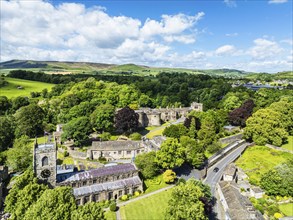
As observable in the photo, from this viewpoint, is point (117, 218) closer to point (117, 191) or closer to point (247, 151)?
point (117, 191)

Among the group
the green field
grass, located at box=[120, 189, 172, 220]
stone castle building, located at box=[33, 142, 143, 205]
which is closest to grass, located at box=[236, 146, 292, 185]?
grass, located at box=[120, 189, 172, 220]

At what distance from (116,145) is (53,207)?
3248 centimetres

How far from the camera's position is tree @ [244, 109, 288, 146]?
65.2 m

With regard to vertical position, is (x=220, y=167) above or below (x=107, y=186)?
below

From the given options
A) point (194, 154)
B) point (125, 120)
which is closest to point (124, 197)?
point (194, 154)

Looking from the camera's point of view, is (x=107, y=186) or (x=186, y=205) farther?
(x=107, y=186)

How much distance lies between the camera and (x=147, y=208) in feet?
129

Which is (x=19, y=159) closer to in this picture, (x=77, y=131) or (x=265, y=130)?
(x=77, y=131)

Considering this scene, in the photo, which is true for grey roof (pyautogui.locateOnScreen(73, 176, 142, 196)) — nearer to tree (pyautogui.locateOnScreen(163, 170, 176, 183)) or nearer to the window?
tree (pyautogui.locateOnScreen(163, 170, 176, 183))

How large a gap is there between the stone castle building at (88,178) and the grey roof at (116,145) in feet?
44.8

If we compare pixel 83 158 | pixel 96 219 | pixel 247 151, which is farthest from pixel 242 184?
pixel 83 158

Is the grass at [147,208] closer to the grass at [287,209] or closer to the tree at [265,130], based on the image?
the grass at [287,209]

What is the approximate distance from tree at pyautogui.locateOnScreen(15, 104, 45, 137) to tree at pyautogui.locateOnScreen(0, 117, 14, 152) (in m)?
1.75

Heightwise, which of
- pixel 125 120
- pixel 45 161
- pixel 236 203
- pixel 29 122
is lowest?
pixel 236 203
